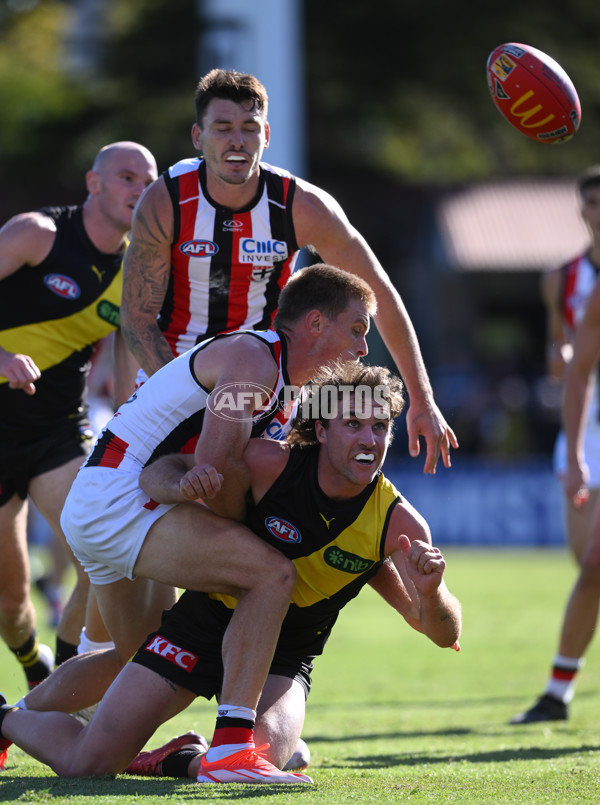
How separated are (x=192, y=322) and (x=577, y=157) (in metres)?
27.6

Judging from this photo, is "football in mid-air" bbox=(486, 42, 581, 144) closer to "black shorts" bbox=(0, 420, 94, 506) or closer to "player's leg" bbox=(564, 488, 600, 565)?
"player's leg" bbox=(564, 488, 600, 565)

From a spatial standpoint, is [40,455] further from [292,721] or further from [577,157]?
[577,157]

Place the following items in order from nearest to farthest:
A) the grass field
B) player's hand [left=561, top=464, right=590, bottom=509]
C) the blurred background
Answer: the grass field
player's hand [left=561, top=464, right=590, bottom=509]
the blurred background

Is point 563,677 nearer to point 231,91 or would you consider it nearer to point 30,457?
point 30,457

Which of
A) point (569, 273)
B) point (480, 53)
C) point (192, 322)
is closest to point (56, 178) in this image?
point (480, 53)

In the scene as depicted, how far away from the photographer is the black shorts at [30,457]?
5.98m

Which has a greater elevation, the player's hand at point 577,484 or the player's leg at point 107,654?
the player's hand at point 577,484

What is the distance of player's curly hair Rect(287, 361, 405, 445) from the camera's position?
456cm

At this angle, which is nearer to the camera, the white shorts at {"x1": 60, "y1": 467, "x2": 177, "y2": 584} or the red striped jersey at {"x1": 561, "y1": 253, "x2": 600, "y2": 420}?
the white shorts at {"x1": 60, "y1": 467, "x2": 177, "y2": 584}

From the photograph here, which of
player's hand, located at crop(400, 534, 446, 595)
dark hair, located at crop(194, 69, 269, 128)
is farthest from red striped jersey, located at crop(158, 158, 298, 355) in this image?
player's hand, located at crop(400, 534, 446, 595)

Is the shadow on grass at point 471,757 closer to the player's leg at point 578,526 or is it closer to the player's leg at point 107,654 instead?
the player's leg at point 107,654

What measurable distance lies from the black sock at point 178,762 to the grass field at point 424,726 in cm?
20

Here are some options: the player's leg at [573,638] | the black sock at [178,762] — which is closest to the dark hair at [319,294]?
the black sock at [178,762]

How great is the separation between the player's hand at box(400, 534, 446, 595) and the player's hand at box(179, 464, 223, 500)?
716 millimetres
